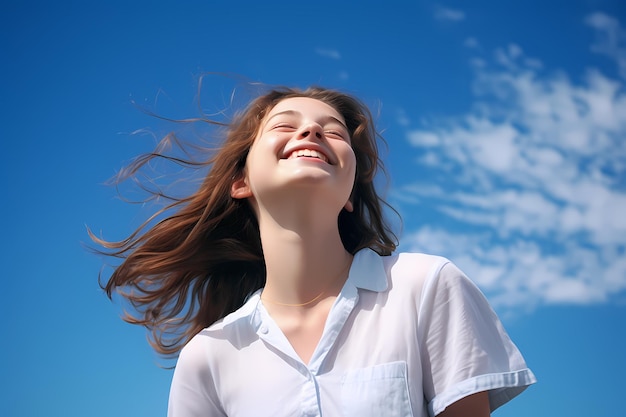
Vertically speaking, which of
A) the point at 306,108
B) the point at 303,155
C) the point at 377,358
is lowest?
the point at 377,358

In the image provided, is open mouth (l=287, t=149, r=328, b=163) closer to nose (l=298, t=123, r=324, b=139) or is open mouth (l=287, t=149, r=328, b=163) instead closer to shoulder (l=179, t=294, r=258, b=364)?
nose (l=298, t=123, r=324, b=139)

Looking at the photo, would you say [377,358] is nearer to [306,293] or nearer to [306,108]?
[306,293]

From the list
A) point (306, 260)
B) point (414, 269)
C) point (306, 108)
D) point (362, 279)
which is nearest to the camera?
point (414, 269)

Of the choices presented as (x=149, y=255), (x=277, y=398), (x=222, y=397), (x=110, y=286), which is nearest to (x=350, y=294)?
(x=277, y=398)

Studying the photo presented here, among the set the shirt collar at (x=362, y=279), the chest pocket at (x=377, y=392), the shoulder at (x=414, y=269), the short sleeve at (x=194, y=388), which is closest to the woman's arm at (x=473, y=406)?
the chest pocket at (x=377, y=392)

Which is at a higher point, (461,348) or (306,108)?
(306,108)

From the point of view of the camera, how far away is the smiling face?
329 centimetres

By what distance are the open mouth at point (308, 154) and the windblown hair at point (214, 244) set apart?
576 mm

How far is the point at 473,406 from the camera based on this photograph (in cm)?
285

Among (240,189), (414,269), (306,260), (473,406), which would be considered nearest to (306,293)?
(306,260)

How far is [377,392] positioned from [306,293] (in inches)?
27.4

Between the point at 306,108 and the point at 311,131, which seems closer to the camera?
the point at 311,131

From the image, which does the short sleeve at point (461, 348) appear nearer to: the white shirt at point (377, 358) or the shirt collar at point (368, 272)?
the white shirt at point (377, 358)

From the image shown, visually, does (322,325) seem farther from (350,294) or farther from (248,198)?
(248,198)
